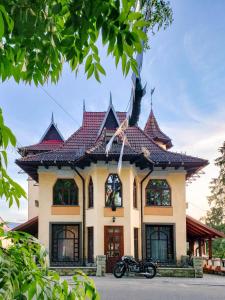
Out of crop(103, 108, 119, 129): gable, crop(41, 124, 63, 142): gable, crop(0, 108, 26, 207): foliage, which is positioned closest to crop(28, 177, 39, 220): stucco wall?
crop(41, 124, 63, 142): gable

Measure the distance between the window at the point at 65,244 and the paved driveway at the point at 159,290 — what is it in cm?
617

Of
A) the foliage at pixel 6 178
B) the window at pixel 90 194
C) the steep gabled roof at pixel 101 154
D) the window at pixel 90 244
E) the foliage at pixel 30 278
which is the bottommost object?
the window at pixel 90 244

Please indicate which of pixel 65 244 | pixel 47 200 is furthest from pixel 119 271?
pixel 47 200

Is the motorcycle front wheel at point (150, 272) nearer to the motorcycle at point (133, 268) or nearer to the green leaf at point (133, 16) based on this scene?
the motorcycle at point (133, 268)

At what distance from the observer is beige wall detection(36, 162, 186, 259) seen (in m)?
22.7

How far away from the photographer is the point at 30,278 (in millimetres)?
1568

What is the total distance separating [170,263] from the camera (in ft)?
78.1

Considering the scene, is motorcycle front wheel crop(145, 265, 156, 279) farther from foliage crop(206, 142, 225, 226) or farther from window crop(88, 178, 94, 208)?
foliage crop(206, 142, 225, 226)

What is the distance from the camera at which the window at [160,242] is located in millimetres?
24023

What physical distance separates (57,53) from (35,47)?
0.27 feet

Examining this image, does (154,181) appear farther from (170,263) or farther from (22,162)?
(22,162)

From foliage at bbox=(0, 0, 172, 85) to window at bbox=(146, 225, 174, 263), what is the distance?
22.9 metres

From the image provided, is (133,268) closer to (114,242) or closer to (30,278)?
(114,242)

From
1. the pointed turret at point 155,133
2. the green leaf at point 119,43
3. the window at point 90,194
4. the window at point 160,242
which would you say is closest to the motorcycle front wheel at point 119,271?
the window at point 160,242
